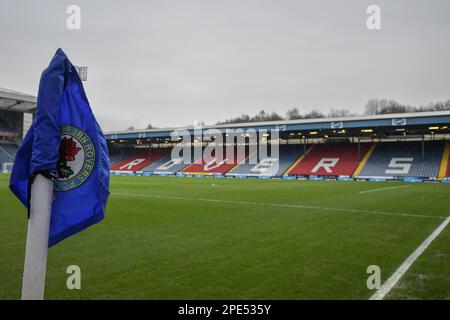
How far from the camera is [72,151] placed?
258 centimetres

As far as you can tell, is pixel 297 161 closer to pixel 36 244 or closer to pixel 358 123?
pixel 358 123

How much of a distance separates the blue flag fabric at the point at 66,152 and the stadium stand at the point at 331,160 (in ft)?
135

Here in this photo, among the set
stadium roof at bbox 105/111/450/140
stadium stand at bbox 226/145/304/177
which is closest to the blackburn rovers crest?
stadium roof at bbox 105/111/450/140

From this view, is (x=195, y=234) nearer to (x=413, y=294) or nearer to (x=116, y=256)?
(x=116, y=256)

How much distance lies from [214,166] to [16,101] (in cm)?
3226

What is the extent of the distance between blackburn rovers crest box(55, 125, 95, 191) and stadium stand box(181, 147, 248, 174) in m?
45.6

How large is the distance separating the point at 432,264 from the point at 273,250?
2634 millimetres

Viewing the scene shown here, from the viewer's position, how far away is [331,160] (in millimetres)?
45719

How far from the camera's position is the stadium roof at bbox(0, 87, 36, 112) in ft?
171

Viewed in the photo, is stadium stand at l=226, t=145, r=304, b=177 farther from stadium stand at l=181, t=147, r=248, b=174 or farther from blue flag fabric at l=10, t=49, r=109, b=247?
blue flag fabric at l=10, t=49, r=109, b=247

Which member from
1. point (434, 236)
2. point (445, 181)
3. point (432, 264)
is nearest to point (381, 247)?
point (432, 264)

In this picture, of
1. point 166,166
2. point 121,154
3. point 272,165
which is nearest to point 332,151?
point 272,165

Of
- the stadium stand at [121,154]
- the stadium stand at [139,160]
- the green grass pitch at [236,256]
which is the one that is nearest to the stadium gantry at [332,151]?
the stadium stand at [139,160]
